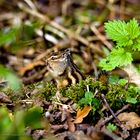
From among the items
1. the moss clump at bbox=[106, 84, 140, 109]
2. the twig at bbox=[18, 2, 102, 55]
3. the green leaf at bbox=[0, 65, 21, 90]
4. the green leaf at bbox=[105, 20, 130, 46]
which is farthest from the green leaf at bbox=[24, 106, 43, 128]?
the twig at bbox=[18, 2, 102, 55]

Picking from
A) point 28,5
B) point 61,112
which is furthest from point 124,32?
point 28,5

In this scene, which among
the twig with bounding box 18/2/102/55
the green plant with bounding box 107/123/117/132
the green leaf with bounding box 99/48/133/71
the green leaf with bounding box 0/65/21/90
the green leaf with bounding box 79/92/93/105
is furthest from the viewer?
the twig with bounding box 18/2/102/55

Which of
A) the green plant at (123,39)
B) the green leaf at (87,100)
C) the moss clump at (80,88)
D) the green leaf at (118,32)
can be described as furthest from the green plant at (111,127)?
the green leaf at (118,32)

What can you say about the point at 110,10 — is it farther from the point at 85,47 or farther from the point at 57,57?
the point at 57,57

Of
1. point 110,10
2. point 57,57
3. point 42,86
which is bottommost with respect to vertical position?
point 42,86

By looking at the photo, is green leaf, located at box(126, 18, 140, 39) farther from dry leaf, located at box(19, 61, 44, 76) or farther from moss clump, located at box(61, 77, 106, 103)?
dry leaf, located at box(19, 61, 44, 76)

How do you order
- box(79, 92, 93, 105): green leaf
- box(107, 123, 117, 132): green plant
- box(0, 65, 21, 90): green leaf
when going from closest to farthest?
box(0, 65, 21, 90): green leaf, box(107, 123, 117, 132): green plant, box(79, 92, 93, 105): green leaf
